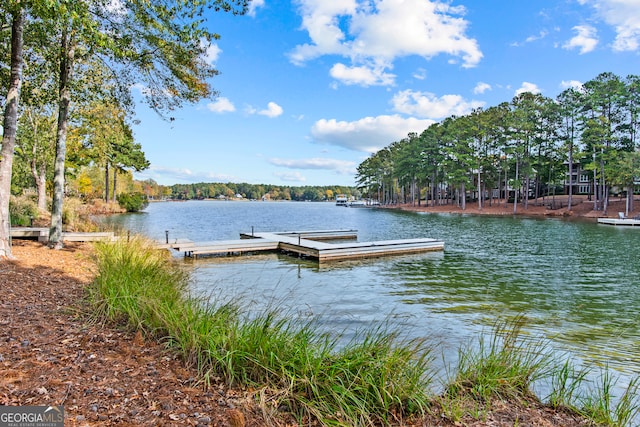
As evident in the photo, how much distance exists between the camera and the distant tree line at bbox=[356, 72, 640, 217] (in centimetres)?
3550

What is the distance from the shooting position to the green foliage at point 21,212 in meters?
14.4

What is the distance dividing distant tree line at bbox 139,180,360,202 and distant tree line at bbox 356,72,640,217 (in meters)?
91.4

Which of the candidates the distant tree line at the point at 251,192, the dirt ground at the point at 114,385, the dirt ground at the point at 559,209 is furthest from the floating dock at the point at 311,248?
the distant tree line at the point at 251,192

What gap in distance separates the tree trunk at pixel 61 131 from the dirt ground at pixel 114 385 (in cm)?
576

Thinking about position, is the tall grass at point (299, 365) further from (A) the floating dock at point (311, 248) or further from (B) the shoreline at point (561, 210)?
(B) the shoreline at point (561, 210)

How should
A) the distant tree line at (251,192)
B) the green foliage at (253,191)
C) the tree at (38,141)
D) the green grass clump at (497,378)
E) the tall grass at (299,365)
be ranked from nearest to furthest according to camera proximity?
1. the tall grass at (299,365)
2. the green grass clump at (497,378)
3. the tree at (38,141)
4. the distant tree line at (251,192)
5. the green foliage at (253,191)

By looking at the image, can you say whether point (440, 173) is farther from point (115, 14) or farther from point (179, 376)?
point (179, 376)

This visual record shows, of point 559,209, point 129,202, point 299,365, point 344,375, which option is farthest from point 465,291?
point 129,202

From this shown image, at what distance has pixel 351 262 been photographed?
13219mm

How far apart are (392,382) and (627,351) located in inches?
173

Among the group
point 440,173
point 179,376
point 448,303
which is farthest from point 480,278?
point 440,173

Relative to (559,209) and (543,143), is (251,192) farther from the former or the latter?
(559,209)

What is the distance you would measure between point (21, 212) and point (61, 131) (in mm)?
9347

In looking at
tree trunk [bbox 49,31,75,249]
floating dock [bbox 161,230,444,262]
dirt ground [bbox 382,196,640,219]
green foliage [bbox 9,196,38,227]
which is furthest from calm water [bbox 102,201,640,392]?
dirt ground [bbox 382,196,640,219]
